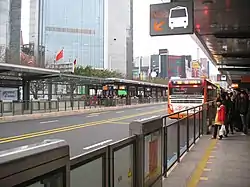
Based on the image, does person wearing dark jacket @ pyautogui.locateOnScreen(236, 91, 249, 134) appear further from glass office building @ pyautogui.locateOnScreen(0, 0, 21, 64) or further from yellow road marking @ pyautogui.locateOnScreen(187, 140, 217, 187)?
glass office building @ pyautogui.locateOnScreen(0, 0, 21, 64)

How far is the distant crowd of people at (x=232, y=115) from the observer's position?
12.8 metres

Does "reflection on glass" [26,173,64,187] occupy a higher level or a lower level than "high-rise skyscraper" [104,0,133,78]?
lower

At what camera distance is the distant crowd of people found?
12812 mm

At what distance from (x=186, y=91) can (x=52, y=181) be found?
22.0m

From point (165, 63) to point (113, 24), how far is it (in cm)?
2791

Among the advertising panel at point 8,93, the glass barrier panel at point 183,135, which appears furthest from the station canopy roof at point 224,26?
the advertising panel at point 8,93

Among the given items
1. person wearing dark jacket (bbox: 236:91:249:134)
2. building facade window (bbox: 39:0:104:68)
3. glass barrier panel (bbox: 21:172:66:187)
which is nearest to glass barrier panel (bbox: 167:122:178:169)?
glass barrier panel (bbox: 21:172:66:187)

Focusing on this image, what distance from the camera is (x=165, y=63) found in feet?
411

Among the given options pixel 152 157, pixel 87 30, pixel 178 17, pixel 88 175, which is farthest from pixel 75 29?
pixel 88 175

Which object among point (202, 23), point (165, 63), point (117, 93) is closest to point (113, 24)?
point (165, 63)

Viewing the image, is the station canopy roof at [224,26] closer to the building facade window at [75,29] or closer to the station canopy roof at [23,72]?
the station canopy roof at [23,72]

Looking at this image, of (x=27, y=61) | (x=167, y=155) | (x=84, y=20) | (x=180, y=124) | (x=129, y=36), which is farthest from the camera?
(x=129, y=36)

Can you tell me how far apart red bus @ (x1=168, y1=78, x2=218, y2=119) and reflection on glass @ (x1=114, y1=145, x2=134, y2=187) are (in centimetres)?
1920

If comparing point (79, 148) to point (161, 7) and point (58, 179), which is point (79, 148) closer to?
point (161, 7)
